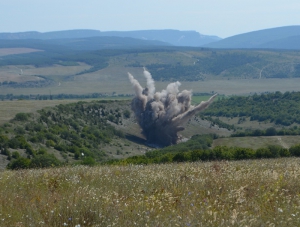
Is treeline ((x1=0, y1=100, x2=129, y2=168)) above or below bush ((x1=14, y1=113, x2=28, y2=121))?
below

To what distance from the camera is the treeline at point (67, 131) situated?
173 feet

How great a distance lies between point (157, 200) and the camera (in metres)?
8.38

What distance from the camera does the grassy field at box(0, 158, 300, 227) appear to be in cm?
739

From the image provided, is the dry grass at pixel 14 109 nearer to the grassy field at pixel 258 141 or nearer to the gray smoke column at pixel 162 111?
the gray smoke column at pixel 162 111

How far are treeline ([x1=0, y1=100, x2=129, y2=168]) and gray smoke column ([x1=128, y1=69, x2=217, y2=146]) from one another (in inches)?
174

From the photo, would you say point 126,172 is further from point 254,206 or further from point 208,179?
point 254,206

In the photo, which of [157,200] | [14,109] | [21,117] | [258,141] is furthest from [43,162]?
[14,109]

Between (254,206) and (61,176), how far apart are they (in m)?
5.37

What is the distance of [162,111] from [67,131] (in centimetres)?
1474

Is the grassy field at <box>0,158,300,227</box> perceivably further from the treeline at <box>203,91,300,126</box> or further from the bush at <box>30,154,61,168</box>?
the treeline at <box>203,91,300,126</box>

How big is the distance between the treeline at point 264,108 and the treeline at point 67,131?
31211mm

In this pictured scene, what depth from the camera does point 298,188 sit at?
9828 millimetres

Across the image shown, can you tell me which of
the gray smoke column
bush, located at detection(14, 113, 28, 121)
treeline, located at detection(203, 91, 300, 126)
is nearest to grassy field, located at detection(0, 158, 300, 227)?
bush, located at detection(14, 113, 28, 121)

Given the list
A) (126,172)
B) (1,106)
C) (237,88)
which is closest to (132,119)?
(1,106)
